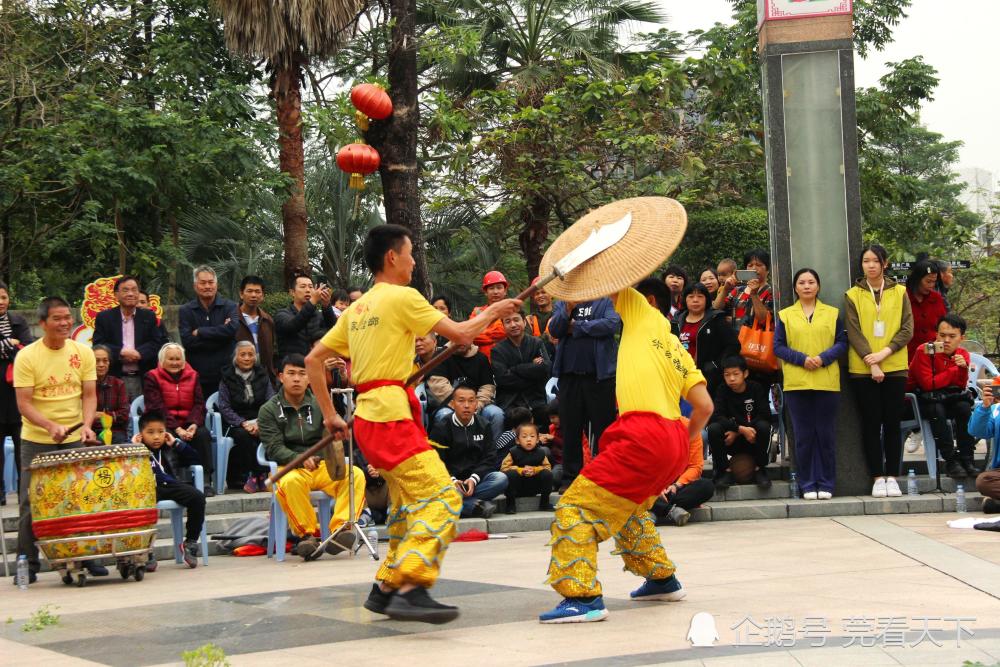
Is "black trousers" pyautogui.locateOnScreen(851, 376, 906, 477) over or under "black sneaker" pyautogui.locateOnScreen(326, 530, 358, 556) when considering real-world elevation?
over

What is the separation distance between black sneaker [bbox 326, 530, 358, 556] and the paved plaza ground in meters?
0.11

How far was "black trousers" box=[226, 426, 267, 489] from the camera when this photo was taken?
12.1 meters

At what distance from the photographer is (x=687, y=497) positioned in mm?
11164

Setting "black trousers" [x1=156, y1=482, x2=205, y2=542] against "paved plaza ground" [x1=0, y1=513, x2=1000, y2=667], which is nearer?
"paved plaza ground" [x1=0, y1=513, x2=1000, y2=667]

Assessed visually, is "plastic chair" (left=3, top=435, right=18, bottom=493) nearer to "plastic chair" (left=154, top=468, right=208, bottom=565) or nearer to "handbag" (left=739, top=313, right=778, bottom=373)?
"plastic chair" (left=154, top=468, right=208, bottom=565)

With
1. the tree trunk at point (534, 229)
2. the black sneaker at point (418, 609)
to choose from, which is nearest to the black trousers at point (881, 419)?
the black sneaker at point (418, 609)

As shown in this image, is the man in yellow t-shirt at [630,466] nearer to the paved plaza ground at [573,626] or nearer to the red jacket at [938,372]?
the paved plaza ground at [573,626]

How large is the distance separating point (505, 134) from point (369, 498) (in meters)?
9.81

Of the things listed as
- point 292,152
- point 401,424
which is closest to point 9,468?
point 292,152

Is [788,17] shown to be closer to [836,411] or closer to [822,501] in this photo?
[836,411]

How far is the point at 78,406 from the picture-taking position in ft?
31.1

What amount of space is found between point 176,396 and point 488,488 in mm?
2904

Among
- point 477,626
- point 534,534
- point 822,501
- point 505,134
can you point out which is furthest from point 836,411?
point 505,134

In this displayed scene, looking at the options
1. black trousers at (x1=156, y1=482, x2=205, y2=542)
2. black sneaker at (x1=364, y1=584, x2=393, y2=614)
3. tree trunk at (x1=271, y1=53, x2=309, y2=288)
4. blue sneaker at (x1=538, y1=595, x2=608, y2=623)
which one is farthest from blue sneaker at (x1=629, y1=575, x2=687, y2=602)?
tree trunk at (x1=271, y1=53, x2=309, y2=288)
